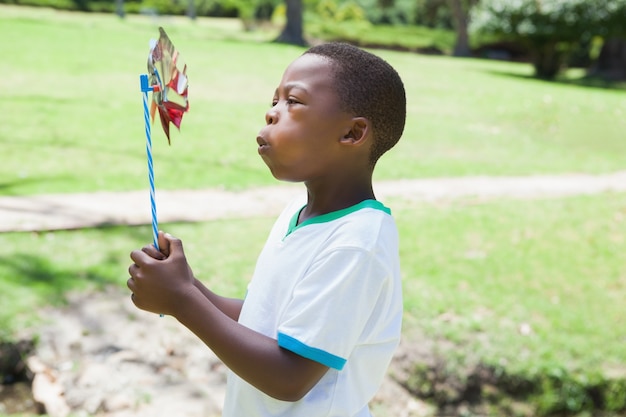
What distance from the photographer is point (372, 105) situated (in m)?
1.57

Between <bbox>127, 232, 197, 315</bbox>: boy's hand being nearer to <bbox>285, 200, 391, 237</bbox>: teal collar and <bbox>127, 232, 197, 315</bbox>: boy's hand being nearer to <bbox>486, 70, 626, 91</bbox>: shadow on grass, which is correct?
<bbox>285, 200, 391, 237</bbox>: teal collar

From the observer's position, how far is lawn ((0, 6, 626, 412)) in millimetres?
4527

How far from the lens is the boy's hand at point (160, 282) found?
149 centimetres

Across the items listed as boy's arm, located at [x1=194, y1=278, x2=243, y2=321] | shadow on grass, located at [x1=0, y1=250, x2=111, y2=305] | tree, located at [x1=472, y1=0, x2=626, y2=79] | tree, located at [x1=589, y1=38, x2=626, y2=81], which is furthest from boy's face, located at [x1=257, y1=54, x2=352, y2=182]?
tree, located at [x1=589, y1=38, x2=626, y2=81]

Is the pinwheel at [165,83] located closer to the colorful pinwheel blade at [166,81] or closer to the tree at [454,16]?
the colorful pinwheel blade at [166,81]

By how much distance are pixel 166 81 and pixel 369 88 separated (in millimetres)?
431

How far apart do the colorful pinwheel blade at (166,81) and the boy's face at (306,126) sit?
224 millimetres

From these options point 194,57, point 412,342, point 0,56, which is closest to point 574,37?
point 194,57

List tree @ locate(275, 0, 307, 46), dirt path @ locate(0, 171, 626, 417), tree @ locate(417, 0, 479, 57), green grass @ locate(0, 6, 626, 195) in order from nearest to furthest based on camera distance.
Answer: dirt path @ locate(0, 171, 626, 417), green grass @ locate(0, 6, 626, 195), tree @ locate(275, 0, 307, 46), tree @ locate(417, 0, 479, 57)

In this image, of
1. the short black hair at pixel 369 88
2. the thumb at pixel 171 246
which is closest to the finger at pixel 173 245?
the thumb at pixel 171 246

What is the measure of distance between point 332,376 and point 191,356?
2.56m

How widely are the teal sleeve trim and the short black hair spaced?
43 centimetres

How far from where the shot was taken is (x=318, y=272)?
1.48m

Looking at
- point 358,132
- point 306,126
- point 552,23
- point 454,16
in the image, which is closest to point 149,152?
point 306,126
